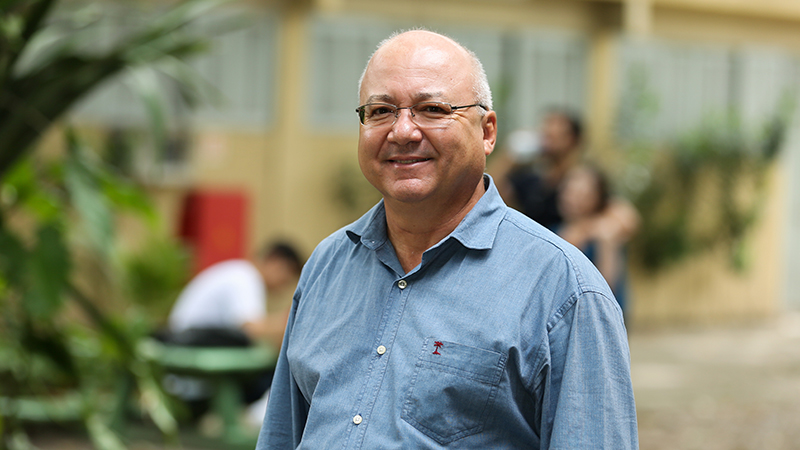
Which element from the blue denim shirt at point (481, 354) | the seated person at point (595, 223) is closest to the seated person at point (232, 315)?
the seated person at point (595, 223)

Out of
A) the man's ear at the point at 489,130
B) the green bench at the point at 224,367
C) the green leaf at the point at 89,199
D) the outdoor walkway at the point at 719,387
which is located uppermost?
the man's ear at the point at 489,130

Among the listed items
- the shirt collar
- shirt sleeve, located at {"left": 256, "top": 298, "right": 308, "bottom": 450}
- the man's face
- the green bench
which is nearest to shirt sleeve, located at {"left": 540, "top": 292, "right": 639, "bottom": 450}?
the shirt collar

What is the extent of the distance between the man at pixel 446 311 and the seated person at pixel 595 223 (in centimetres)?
288

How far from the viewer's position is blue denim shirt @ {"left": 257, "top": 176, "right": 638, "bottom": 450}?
1565 mm

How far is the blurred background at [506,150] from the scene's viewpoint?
236 inches

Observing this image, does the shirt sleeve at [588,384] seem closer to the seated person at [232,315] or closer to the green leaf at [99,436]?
the green leaf at [99,436]

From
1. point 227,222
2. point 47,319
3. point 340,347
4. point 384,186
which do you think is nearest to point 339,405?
point 340,347

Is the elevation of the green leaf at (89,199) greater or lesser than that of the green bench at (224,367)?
greater

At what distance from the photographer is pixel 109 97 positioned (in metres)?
8.80

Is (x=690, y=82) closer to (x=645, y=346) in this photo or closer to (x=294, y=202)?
(x=645, y=346)

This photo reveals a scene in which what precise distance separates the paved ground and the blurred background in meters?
0.03

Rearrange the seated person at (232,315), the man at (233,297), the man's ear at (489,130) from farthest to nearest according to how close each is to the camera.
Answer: the man at (233,297) < the seated person at (232,315) < the man's ear at (489,130)

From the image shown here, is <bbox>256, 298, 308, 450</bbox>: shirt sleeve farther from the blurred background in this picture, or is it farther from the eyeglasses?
the blurred background

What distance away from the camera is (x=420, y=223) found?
1.78m
